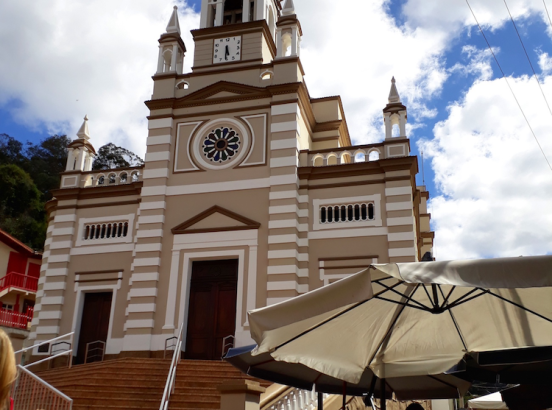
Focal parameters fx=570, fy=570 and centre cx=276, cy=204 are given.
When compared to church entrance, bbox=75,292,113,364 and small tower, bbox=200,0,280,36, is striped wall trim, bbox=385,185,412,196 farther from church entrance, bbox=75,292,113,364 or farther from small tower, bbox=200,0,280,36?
church entrance, bbox=75,292,113,364

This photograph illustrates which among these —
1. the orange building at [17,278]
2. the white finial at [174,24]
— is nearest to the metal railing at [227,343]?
the white finial at [174,24]

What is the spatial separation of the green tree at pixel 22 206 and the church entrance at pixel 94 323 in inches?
1106

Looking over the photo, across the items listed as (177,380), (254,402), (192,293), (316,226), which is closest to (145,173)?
(192,293)

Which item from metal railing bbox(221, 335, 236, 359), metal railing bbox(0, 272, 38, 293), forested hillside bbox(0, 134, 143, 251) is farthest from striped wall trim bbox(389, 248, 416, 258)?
forested hillside bbox(0, 134, 143, 251)

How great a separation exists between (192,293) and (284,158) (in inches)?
213

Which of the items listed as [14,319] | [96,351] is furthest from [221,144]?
[14,319]

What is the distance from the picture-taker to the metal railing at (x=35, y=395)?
11117 mm

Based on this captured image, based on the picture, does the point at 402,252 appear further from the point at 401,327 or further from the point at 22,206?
the point at 22,206

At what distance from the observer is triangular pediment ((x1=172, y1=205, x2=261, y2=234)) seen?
61.4 ft

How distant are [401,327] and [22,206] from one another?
47.6 metres

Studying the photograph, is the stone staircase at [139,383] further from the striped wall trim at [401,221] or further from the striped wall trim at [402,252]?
the striped wall trim at [401,221]

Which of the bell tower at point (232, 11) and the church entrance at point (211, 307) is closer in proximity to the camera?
the church entrance at point (211, 307)

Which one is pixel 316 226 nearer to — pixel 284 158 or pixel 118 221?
pixel 284 158

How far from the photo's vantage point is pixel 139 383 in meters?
14.4
